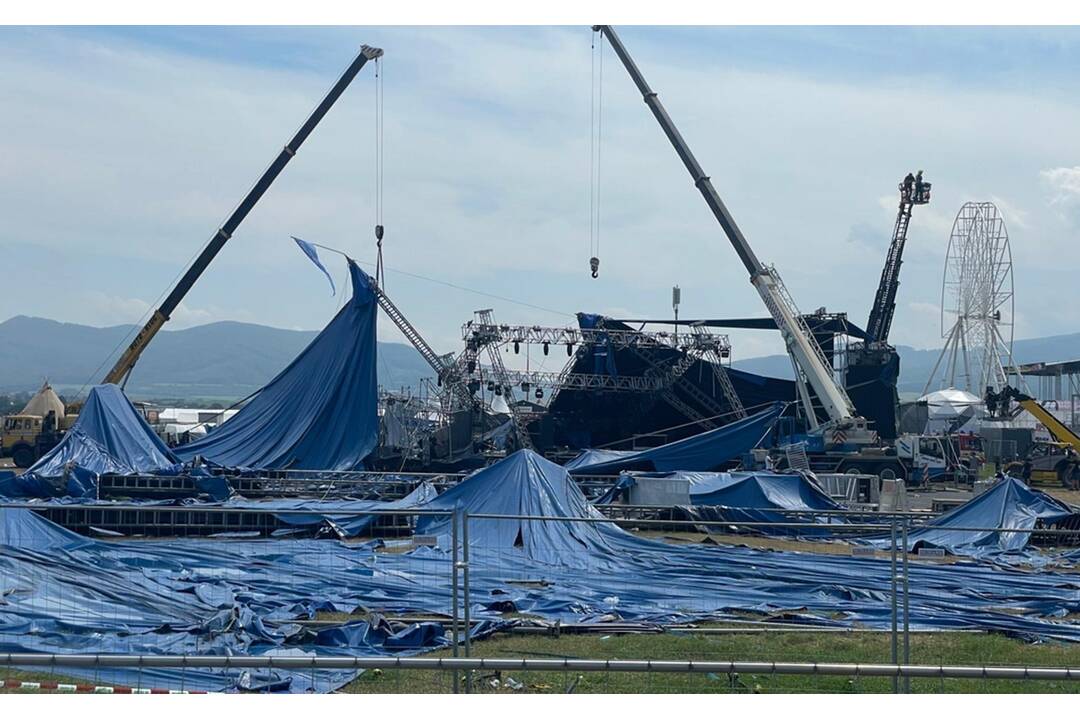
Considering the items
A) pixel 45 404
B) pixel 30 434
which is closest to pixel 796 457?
pixel 30 434

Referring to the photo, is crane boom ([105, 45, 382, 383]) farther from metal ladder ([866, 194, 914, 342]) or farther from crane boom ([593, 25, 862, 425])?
metal ladder ([866, 194, 914, 342])

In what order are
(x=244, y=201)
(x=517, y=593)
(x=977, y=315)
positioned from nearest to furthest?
(x=517, y=593) → (x=244, y=201) → (x=977, y=315)

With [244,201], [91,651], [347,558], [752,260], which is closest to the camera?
[91,651]

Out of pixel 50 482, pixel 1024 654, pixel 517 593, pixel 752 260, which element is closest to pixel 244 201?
pixel 752 260

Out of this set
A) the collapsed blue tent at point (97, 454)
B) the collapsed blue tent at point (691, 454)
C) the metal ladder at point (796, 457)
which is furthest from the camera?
the metal ladder at point (796, 457)

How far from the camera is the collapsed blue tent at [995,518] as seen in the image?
1986cm

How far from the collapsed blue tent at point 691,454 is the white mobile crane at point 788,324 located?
285 centimetres

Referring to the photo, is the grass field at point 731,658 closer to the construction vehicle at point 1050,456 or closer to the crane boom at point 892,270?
the construction vehicle at point 1050,456

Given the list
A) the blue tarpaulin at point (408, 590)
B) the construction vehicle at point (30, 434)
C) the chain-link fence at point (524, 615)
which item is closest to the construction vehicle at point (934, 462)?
the chain-link fence at point (524, 615)

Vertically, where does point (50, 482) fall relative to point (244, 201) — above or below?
below

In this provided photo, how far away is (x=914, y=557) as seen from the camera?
1736 cm

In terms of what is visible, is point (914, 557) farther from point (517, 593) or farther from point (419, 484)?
point (419, 484)

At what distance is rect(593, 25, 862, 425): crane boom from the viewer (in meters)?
39.8

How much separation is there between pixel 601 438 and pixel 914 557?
1139 inches
